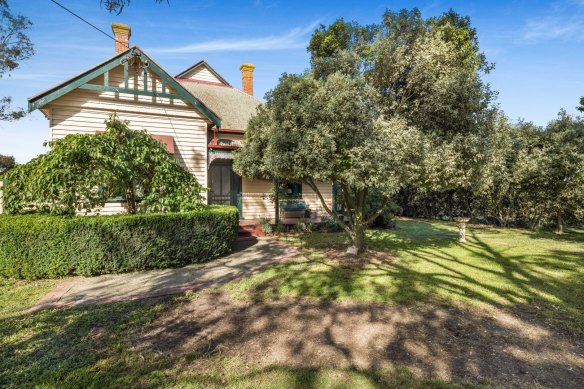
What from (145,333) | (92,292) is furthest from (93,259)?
(145,333)

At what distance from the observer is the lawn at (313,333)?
330 centimetres

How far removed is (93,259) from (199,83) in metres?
13.5

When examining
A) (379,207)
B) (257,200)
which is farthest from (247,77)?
(379,207)

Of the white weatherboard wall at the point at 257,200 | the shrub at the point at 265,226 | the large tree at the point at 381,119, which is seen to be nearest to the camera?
the large tree at the point at 381,119

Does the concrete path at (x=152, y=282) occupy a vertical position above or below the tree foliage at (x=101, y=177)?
below

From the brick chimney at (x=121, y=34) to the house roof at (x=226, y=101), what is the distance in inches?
116

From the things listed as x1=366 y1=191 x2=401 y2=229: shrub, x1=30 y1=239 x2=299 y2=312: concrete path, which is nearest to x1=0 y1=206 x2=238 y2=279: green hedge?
x1=30 y1=239 x2=299 y2=312: concrete path

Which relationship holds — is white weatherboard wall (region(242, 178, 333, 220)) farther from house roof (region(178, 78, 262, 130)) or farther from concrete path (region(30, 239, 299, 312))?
concrete path (region(30, 239, 299, 312))

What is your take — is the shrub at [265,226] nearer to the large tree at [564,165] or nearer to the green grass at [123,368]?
the green grass at [123,368]

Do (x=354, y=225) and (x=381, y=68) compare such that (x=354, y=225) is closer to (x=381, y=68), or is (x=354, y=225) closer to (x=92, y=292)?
(x=381, y=68)

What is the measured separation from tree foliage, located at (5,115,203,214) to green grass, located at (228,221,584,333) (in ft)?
11.9

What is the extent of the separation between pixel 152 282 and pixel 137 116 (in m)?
7.17

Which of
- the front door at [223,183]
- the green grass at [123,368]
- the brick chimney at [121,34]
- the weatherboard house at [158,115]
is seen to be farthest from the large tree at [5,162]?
the green grass at [123,368]

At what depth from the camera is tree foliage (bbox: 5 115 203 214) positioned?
7.05 metres
